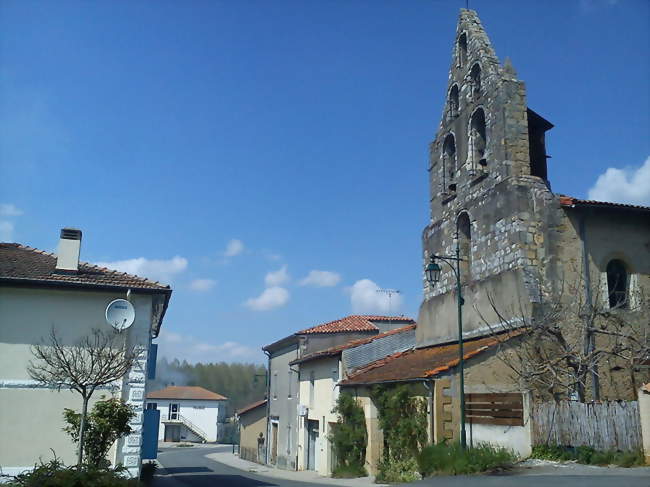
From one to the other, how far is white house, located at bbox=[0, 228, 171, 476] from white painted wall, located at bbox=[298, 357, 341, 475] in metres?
10.6

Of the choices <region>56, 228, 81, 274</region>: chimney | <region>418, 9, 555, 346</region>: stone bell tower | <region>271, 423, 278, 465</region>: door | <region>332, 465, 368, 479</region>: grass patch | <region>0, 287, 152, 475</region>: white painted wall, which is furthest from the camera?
<region>271, 423, 278, 465</region>: door

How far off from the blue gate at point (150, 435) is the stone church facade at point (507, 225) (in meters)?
9.82

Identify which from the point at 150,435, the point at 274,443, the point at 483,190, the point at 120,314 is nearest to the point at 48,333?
the point at 120,314

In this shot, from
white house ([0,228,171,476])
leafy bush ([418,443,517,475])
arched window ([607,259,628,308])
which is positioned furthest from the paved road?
arched window ([607,259,628,308])

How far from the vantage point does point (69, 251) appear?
614 inches

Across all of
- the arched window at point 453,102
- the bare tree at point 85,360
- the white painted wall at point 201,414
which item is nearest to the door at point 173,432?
the white painted wall at point 201,414

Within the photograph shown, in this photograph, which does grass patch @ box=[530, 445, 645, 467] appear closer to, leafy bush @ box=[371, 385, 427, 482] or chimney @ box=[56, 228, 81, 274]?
leafy bush @ box=[371, 385, 427, 482]

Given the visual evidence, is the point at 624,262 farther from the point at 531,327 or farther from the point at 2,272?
the point at 2,272

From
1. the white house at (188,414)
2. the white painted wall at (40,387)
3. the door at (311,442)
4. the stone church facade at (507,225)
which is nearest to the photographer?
the white painted wall at (40,387)

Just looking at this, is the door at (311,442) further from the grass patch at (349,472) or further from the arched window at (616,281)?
the arched window at (616,281)

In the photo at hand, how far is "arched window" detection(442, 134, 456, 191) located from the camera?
2211cm

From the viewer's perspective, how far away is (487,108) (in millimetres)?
19734

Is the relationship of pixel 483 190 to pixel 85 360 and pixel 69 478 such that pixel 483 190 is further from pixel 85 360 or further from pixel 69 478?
pixel 69 478

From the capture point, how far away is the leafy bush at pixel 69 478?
9992mm
